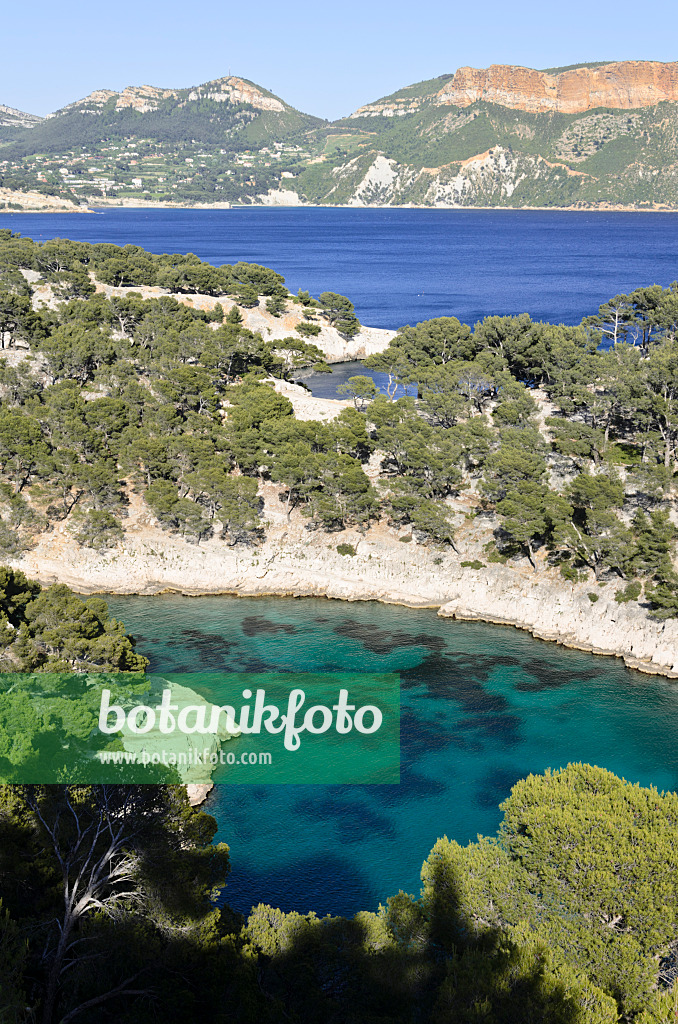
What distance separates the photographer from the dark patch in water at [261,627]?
5075 cm

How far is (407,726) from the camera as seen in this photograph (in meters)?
41.0

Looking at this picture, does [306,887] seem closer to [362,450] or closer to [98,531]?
[98,531]

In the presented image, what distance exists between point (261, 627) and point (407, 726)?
46.8 feet

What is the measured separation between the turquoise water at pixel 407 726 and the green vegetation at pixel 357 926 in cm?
739

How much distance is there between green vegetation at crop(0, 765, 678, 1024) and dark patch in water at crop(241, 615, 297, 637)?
25925 mm

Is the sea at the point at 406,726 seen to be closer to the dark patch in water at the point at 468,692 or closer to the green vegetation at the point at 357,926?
the dark patch in water at the point at 468,692

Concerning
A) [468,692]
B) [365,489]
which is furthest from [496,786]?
[365,489]

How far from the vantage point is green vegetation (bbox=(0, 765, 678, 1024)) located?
63.7 feet

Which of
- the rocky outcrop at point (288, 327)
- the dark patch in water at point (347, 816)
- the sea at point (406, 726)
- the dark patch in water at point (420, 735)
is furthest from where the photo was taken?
the rocky outcrop at point (288, 327)

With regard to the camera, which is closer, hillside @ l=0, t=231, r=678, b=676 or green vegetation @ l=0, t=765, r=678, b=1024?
green vegetation @ l=0, t=765, r=678, b=1024

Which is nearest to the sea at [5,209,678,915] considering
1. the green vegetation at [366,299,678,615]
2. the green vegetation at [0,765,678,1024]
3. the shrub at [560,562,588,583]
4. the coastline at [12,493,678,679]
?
the coastline at [12,493,678,679]

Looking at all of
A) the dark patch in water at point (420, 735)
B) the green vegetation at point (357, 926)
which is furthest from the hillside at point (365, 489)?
the green vegetation at point (357, 926)

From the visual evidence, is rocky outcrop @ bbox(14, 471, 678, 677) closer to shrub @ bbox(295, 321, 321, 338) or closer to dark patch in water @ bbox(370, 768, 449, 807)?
dark patch in water @ bbox(370, 768, 449, 807)

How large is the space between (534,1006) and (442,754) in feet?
67.4
